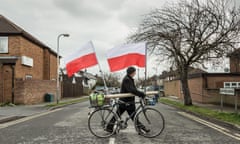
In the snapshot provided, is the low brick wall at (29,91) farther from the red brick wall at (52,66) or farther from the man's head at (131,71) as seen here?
the man's head at (131,71)

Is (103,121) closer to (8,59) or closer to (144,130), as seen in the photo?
(144,130)

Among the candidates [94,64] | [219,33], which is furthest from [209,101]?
[94,64]

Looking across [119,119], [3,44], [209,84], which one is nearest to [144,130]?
[119,119]

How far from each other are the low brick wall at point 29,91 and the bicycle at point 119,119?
16920 mm

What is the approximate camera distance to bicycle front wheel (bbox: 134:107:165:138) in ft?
24.8

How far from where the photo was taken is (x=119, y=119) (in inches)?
302

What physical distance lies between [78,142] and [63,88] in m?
35.1

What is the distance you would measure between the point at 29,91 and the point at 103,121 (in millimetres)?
18041

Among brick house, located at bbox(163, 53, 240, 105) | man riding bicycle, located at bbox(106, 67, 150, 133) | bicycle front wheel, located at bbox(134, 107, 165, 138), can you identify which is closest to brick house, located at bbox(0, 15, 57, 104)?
brick house, located at bbox(163, 53, 240, 105)

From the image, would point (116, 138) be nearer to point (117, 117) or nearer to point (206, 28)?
point (117, 117)

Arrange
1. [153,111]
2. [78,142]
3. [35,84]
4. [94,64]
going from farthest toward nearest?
[35,84]
[94,64]
[153,111]
[78,142]

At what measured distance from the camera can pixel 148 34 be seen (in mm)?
20453

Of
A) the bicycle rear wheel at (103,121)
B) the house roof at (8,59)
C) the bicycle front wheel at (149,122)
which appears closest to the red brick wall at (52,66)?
the house roof at (8,59)

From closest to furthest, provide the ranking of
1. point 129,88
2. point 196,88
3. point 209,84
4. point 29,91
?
point 129,88 → point 29,91 → point 209,84 → point 196,88
